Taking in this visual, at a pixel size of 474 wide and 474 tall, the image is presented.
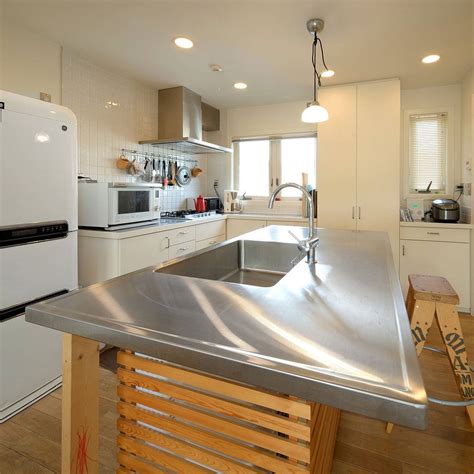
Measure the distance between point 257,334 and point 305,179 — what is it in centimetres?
354

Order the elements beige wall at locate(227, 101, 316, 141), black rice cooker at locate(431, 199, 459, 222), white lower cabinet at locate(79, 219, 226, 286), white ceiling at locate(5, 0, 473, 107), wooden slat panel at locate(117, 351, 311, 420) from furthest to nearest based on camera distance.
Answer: beige wall at locate(227, 101, 316, 141), black rice cooker at locate(431, 199, 459, 222), white lower cabinet at locate(79, 219, 226, 286), white ceiling at locate(5, 0, 473, 107), wooden slat panel at locate(117, 351, 311, 420)

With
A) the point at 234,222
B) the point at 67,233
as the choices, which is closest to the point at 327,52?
the point at 234,222

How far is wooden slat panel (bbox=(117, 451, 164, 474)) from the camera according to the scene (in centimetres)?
93

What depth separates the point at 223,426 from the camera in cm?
81

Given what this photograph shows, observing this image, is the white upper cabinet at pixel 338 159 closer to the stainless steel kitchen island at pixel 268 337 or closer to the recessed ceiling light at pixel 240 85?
the recessed ceiling light at pixel 240 85

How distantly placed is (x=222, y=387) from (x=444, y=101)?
13.2 ft

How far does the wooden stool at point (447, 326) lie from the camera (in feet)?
5.24

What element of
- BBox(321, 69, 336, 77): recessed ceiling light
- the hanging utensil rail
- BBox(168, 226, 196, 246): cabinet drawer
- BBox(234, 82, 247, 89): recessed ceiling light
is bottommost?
BBox(168, 226, 196, 246): cabinet drawer

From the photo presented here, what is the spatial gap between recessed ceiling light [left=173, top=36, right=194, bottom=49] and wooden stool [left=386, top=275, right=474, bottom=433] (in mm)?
2320

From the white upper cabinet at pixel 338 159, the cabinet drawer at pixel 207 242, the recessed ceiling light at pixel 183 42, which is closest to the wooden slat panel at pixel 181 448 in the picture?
the cabinet drawer at pixel 207 242

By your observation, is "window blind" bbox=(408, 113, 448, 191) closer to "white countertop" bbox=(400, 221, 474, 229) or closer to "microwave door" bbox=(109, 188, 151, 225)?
"white countertop" bbox=(400, 221, 474, 229)

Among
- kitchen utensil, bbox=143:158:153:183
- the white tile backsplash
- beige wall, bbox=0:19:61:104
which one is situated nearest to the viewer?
beige wall, bbox=0:19:61:104

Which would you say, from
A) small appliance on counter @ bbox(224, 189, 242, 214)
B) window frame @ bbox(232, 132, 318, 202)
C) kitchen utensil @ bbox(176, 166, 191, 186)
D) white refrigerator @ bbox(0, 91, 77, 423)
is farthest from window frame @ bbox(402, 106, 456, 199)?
white refrigerator @ bbox(0, 91, 77, 423)

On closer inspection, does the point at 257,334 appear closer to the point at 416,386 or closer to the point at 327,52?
the point at 416,386
